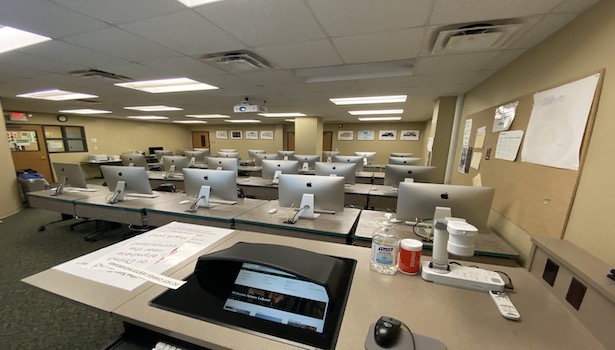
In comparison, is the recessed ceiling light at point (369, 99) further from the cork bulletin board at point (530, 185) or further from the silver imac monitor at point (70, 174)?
the silver imac monitor at point (70, 174)

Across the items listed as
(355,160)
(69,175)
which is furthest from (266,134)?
(69,175)

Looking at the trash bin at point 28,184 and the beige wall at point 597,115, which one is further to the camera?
Answer: the trash bin at point 28,184

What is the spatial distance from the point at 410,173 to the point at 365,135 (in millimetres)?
6376

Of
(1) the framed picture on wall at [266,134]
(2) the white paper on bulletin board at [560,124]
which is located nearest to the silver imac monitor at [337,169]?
(2) the white paper on bulletin board at [560,124]

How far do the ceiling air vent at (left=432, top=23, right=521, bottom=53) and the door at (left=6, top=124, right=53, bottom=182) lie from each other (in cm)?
1004

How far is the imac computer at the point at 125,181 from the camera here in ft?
7.90

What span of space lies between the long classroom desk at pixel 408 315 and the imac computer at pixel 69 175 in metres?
2.82

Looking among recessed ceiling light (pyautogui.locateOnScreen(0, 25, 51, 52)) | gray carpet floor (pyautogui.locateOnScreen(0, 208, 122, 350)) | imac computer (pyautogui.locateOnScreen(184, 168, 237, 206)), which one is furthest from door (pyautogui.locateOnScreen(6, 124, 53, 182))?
imac computer (pyautogui.locateOnScreen(184, 168, 237, 206))

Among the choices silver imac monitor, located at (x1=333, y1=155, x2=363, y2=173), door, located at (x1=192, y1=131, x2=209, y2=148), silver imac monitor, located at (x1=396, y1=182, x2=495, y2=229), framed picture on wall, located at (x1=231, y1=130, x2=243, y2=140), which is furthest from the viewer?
door, located at (x1=192, y1=131, x2=209, y2=148)

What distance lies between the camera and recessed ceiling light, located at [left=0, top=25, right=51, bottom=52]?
1.87 meters

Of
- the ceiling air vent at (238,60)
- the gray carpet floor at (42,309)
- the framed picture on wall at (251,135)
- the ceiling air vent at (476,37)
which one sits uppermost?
the ceiling air vent at (476,37)

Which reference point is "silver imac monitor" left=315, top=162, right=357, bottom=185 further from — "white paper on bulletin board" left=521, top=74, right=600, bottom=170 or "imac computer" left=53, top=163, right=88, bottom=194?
"imac computer" left=53, top=163, right=88, bottom=194

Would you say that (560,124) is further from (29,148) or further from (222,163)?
(29,148)

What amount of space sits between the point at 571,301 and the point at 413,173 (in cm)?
196
